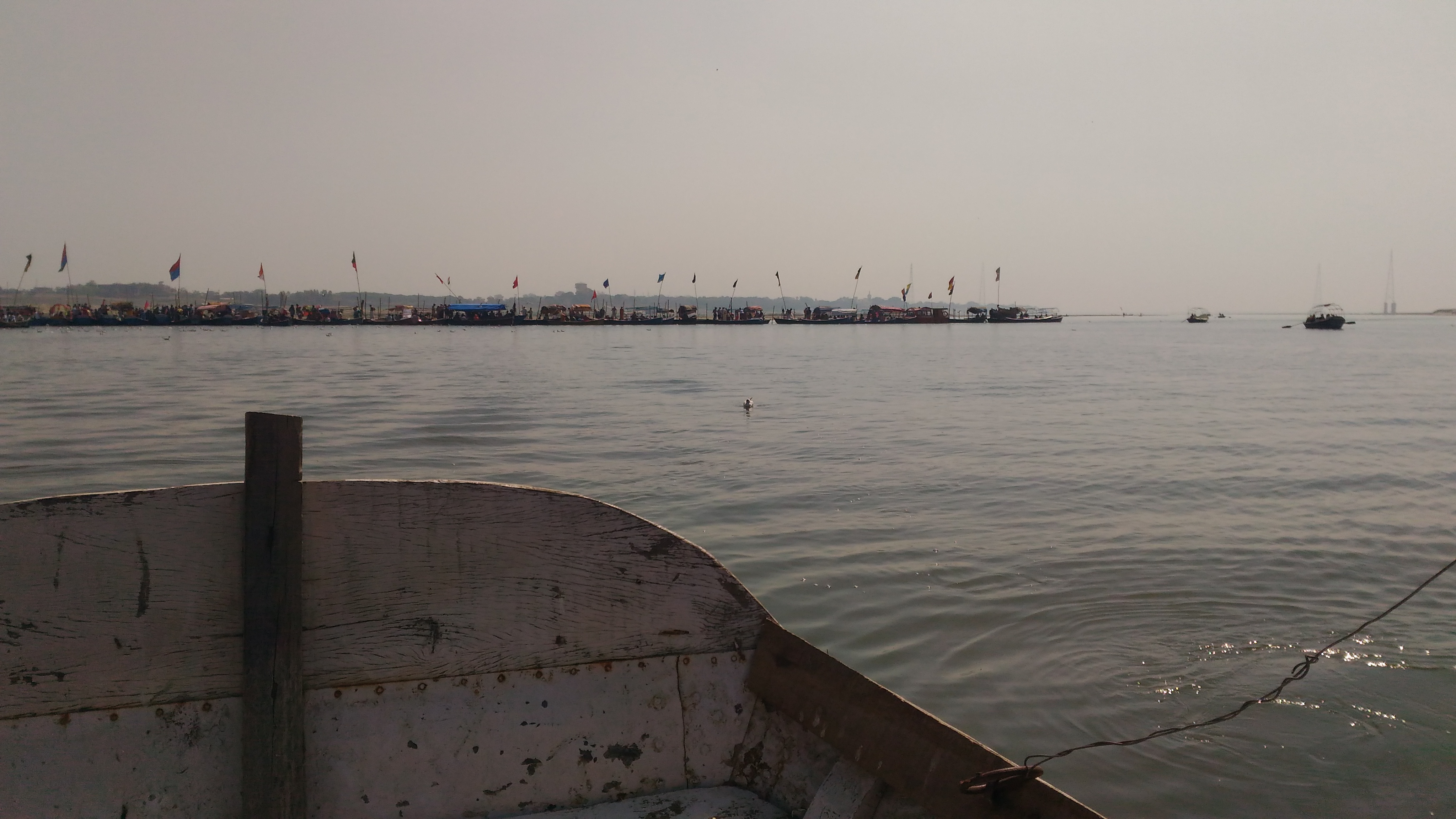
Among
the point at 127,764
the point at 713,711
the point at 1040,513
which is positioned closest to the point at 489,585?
the point at 713,711

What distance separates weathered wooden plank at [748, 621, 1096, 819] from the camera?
238cm

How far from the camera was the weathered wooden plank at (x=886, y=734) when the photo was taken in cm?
238

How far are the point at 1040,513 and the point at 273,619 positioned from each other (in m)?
8.61

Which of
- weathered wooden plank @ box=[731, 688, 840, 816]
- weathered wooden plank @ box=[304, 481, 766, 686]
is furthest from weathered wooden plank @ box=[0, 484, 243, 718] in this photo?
weathered wooden plank @ box=[731, 688, 840, 816]

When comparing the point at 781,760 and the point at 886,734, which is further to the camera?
the point at 781,760

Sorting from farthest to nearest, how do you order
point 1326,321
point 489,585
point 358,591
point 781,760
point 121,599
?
1. point 1326,321
2. point 781,760
3. point 489,585
4. point 358,591
5. point 121,599

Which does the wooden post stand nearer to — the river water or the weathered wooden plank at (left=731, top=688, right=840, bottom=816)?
the weathered wooden plank at (left=731, top=688, right=840, bottom=816)

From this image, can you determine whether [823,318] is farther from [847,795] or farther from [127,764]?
[127,764]

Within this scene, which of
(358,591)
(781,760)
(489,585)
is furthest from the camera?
(781,760)

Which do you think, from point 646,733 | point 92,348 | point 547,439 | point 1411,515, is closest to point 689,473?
point 547,439

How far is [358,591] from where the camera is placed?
2396 mm

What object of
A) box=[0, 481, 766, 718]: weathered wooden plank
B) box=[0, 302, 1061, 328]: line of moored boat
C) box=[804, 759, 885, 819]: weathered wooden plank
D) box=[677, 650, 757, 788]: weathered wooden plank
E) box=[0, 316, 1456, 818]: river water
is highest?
box=[0, 302, 1061, 328]: line of moored boat

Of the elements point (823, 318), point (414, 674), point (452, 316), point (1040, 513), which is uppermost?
point (823, 318)

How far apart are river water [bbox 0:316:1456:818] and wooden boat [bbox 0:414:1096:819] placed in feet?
7.59
